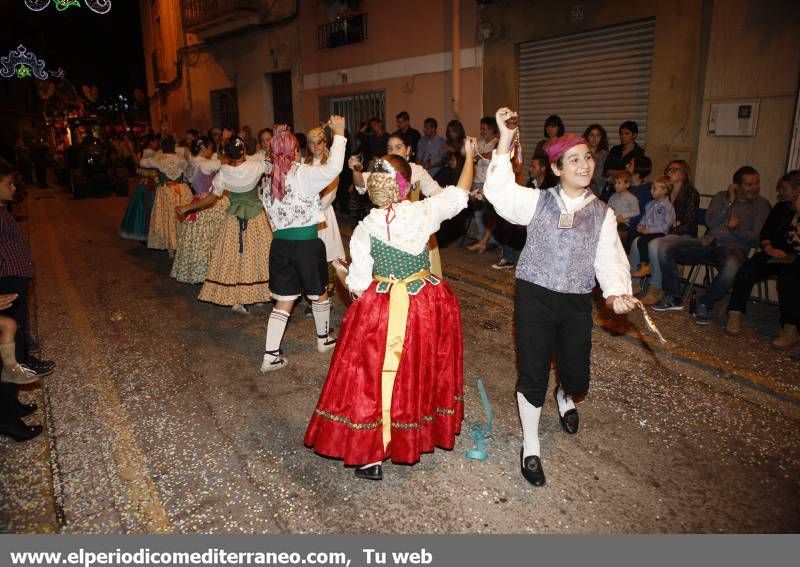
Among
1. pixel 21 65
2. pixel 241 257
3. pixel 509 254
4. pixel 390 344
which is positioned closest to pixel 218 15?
pixel 509 254

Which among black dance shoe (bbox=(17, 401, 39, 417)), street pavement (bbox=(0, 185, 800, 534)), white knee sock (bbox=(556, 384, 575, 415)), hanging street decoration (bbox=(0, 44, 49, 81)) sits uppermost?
hanging street decoration (bbox=(0, 44, 49, 81))

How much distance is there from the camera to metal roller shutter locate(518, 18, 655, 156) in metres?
8.58

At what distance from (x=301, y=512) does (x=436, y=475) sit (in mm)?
819

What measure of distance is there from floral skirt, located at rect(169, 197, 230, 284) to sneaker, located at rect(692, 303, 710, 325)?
18.4ft

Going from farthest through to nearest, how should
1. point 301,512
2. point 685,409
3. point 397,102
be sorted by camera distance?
point 397,102, point 685,409, point 301,512

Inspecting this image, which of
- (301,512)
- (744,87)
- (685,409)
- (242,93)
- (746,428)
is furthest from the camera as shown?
(242,93)

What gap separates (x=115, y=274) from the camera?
8.43 m

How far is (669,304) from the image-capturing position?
6.24m

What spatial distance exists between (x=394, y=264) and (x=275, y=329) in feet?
6.45

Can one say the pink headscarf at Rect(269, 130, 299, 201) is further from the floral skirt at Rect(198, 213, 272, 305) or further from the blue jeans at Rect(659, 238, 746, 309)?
the blue jeans at Rect(659, 238, 746, 309)

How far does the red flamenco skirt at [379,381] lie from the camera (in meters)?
3.18

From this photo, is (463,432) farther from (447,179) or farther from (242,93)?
(242,93)

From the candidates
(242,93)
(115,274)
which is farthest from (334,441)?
(242,93)

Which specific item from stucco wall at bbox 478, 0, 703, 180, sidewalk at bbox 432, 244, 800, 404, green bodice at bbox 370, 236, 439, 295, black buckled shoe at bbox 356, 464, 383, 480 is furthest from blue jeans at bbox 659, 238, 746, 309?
black buckled shoe at bbox 356, 464, 383, 480
